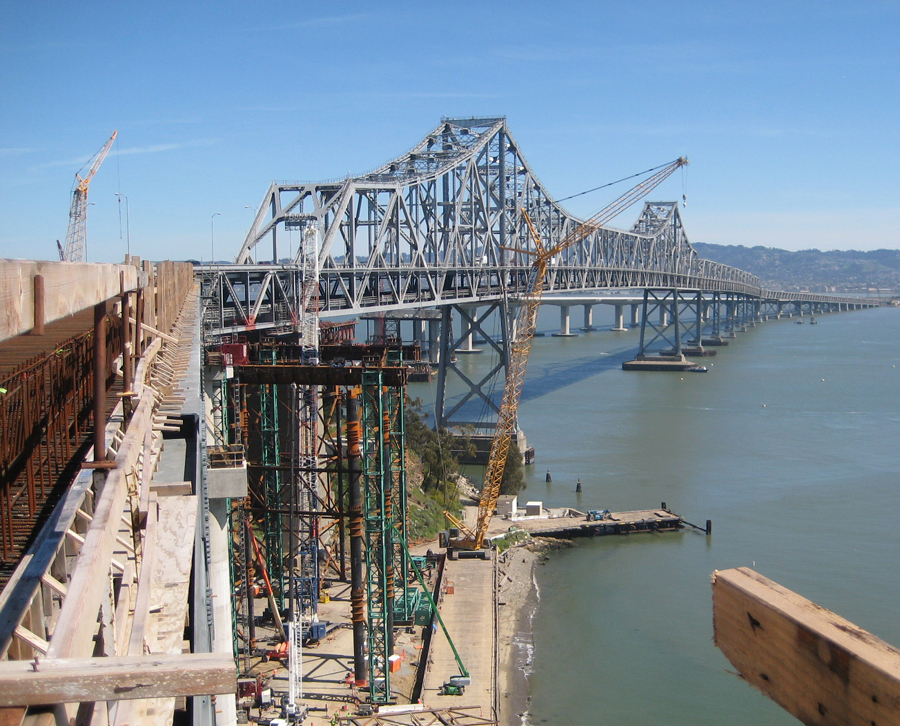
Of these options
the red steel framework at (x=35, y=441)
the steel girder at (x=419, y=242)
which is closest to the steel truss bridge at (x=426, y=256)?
the steel girder at (x=419, y=242)

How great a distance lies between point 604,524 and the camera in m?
24.9

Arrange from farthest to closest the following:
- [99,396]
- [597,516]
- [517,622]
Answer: [597,516]
[517,622]
[99,396]

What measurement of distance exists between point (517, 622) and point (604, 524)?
6.53 metres

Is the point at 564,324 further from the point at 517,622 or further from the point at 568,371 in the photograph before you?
the point at 517,622

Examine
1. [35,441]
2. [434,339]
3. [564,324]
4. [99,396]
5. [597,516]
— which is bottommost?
[597,516]

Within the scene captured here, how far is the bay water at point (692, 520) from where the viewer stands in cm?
1619

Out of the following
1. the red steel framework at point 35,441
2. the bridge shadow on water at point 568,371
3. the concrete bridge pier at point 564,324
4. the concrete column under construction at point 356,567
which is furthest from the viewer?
the concrete bridge pier at point 564,324

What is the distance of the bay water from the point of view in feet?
53.1

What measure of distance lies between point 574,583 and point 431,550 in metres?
3.43

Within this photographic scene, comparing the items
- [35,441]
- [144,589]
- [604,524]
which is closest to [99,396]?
[144,589]

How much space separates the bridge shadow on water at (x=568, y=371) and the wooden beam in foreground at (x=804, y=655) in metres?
45.2

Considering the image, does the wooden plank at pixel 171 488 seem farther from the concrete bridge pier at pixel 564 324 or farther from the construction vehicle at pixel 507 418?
the concrete bridge pier at pixel 564 324

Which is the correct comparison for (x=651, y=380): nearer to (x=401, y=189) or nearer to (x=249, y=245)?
(x=401, y=189)

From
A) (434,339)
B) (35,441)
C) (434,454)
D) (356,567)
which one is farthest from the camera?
(434,339)
